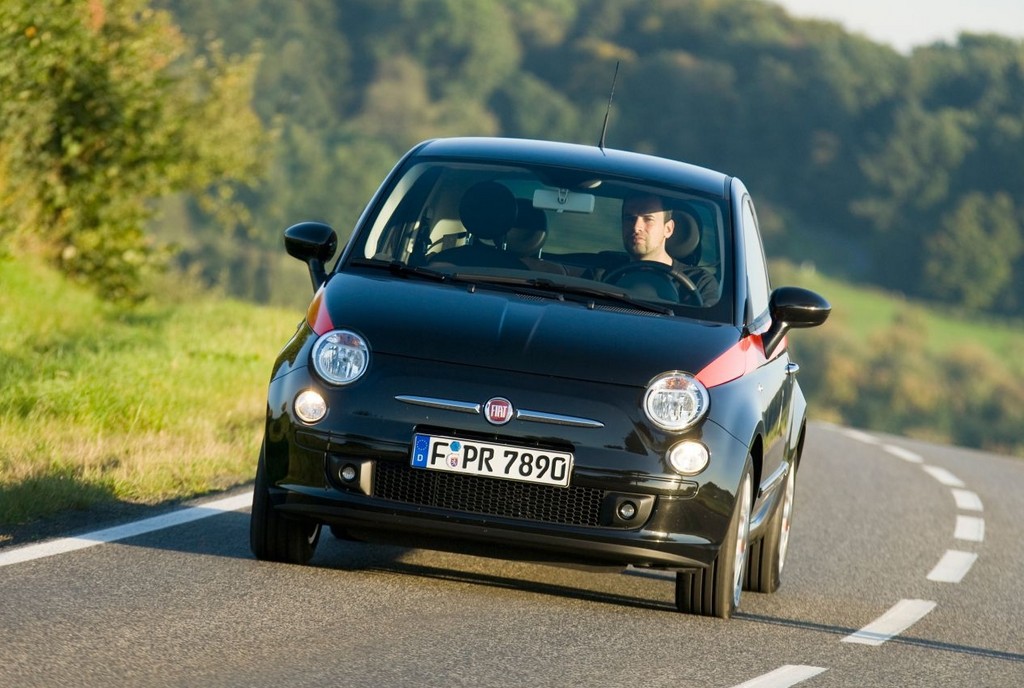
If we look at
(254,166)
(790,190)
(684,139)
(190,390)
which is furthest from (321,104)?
(190,390)

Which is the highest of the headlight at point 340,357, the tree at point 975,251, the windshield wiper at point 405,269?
the windshield wiper at point 405,269

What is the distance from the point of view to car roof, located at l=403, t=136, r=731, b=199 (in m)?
8.38

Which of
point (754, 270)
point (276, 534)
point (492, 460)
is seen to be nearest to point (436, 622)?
point (492, 460)

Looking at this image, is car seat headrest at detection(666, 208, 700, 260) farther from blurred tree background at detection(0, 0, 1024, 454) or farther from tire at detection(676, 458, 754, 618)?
blurred tree background at detection(0, 0, 1024, 454)

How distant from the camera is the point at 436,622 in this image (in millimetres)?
6660

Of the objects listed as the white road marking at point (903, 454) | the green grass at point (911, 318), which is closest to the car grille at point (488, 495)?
the white road marking at point (903, 454)

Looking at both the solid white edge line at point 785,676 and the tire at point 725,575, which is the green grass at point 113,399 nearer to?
the tire at point 725,575

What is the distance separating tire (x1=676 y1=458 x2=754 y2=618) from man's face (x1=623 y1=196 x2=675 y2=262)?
112cm

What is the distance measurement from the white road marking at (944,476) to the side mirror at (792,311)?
25.3ft

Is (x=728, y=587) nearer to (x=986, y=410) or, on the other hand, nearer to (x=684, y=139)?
(x=986, y=410)

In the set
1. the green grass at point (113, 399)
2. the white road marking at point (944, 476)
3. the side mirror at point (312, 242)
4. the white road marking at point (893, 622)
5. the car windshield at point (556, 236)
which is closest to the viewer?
the white road marking at point (893, 622)

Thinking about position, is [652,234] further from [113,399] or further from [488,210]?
[113,399]

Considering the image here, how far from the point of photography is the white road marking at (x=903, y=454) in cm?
1775

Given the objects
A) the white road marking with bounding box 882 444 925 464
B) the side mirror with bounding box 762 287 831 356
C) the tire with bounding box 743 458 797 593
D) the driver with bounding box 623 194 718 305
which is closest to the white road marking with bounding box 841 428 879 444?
the white road marking with bounding box 882 444 925 464
